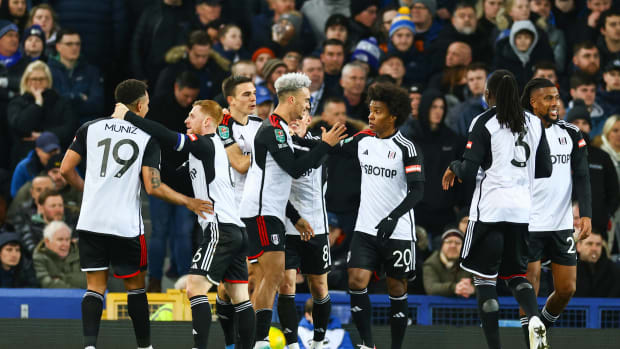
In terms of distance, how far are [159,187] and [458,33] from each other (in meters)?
7.23

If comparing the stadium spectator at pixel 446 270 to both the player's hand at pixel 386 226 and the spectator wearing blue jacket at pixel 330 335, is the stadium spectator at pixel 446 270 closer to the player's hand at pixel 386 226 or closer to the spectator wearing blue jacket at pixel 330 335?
the spectator wearing blue jacket at pixel 330 335

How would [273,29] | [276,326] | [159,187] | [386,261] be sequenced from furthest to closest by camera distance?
[273,29]
[276,326]
[386,261]
[159,187]

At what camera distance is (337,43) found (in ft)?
44.8

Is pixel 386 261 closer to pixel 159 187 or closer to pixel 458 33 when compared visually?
pixel 159 187

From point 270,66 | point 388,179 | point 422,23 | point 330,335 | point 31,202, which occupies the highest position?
point 422,23

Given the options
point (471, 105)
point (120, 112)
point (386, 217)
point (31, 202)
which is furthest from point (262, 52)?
point (120, 112)

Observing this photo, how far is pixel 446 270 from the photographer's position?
11.3 metres

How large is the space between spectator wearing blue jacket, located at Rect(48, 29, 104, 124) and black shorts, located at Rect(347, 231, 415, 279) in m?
6.29

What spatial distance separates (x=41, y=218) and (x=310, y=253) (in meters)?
4.60

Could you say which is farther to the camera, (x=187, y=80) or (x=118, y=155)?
(x=187, y=80)

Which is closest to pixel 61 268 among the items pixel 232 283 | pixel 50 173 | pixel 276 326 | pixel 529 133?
pixel 50 173

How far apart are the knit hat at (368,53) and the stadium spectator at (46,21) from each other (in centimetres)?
414

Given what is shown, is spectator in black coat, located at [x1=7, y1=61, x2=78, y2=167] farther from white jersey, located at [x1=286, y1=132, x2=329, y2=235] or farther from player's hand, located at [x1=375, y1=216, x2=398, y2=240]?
player's hand, located at [x1=375, y1=216, x2=398, y2=240]

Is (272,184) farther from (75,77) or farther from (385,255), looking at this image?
(75,77)
